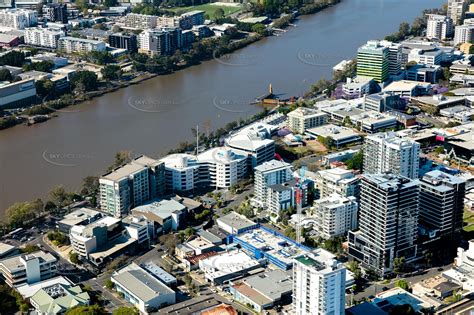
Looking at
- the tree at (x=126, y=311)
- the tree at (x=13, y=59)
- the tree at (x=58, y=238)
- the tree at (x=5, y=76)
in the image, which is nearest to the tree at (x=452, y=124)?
the tree at (x=58, y=238)

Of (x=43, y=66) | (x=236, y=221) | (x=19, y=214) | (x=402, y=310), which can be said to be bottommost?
(x=402, y=310)

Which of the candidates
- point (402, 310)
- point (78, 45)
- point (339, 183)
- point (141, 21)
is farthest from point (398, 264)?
point (141, 21)

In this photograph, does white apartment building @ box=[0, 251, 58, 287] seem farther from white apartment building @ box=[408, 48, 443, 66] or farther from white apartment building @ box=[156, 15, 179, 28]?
white apartment building @ box=[156, 15, 179, 28]

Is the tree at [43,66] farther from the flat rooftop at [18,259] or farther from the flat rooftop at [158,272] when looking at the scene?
the flat rooftop at [158,272]

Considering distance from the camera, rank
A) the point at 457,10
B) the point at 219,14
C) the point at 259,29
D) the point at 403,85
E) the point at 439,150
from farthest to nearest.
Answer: the point at 219,14 < the point at 457,10 < the point at 259,29 < the point at 403,85 < the point at 439,150

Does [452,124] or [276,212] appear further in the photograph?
[452,124]

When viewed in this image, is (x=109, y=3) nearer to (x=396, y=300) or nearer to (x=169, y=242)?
(x=169, y=242)

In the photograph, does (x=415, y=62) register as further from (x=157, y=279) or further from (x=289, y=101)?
(x=157, y=279)
